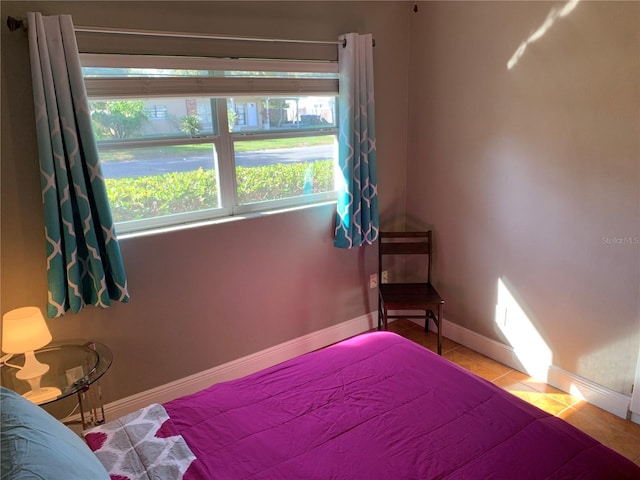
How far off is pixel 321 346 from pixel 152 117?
1874mm

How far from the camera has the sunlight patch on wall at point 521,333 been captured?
2.87m

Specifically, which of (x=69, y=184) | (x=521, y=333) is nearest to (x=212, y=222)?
(x=69, y=184)

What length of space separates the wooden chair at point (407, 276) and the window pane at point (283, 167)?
2.13 ft

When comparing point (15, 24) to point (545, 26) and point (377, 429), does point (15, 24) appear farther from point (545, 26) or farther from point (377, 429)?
point (545, 26)

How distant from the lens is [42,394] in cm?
194

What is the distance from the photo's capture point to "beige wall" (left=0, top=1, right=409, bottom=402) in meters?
2.12

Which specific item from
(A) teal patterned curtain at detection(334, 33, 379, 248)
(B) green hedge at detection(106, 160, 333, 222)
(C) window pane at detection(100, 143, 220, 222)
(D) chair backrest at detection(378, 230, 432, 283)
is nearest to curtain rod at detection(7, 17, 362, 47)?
(A) teal patterned curtain at detection(334, 33, 379, 248)

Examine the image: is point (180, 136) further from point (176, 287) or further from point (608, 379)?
point (608, 379)

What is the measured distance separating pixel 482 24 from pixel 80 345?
114 inches

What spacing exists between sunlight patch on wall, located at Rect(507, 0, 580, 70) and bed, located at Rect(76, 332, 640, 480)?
1.83m

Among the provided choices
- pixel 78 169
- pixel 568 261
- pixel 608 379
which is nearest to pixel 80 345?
pixel 78 169

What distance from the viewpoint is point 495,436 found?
5.30 feet

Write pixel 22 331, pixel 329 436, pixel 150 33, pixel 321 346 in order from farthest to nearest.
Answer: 1. pixel 321 346
2. pixel 150 33
3. pixel 22 331
4. pixel 329 436

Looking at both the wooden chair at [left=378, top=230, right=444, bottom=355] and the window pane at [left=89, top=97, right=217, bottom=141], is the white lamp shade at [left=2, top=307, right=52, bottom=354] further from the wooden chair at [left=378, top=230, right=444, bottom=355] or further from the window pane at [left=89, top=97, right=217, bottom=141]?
the wooden chair at [left=378, top=230, right=444, bottom=355]
